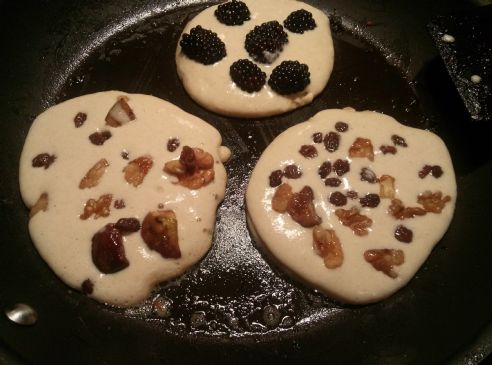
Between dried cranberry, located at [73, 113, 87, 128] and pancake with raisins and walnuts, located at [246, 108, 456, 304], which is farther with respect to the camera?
dried cranberry, located at [73, 113, 87, 128]

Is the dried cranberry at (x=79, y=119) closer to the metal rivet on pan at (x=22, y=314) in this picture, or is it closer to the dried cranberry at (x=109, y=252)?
the dried cranberry at (x=109, y=252)

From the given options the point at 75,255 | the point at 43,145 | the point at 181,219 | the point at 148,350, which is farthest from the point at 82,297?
the point at 43,145

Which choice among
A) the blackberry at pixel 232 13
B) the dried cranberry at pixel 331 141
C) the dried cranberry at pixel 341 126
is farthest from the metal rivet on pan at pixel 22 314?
the blackberry at pixel 232 13

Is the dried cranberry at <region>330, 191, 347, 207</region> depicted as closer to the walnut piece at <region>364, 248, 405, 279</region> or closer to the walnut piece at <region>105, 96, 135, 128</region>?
the walnut piece at <region>364, 248, 405, 279</region>

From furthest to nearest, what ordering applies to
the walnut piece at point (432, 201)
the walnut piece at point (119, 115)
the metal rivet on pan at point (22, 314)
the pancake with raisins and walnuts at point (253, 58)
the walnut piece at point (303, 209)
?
the pancake with raisins and walnuts at point (253, 58)
the walnut piece at point (119, 115)
the walnut piece at point (432, 201)
the walnut piece at point (303, 209)
the metal rivet on pan at point (22, 314)

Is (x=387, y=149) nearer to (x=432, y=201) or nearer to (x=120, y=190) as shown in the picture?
(x=432, y=201)

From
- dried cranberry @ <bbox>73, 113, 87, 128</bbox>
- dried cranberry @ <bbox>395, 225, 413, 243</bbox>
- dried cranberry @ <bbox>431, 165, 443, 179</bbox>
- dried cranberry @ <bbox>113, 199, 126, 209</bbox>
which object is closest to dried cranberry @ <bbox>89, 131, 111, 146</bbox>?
dried cranberry @ <bbox>73, 113, 87, 128</bbox>
